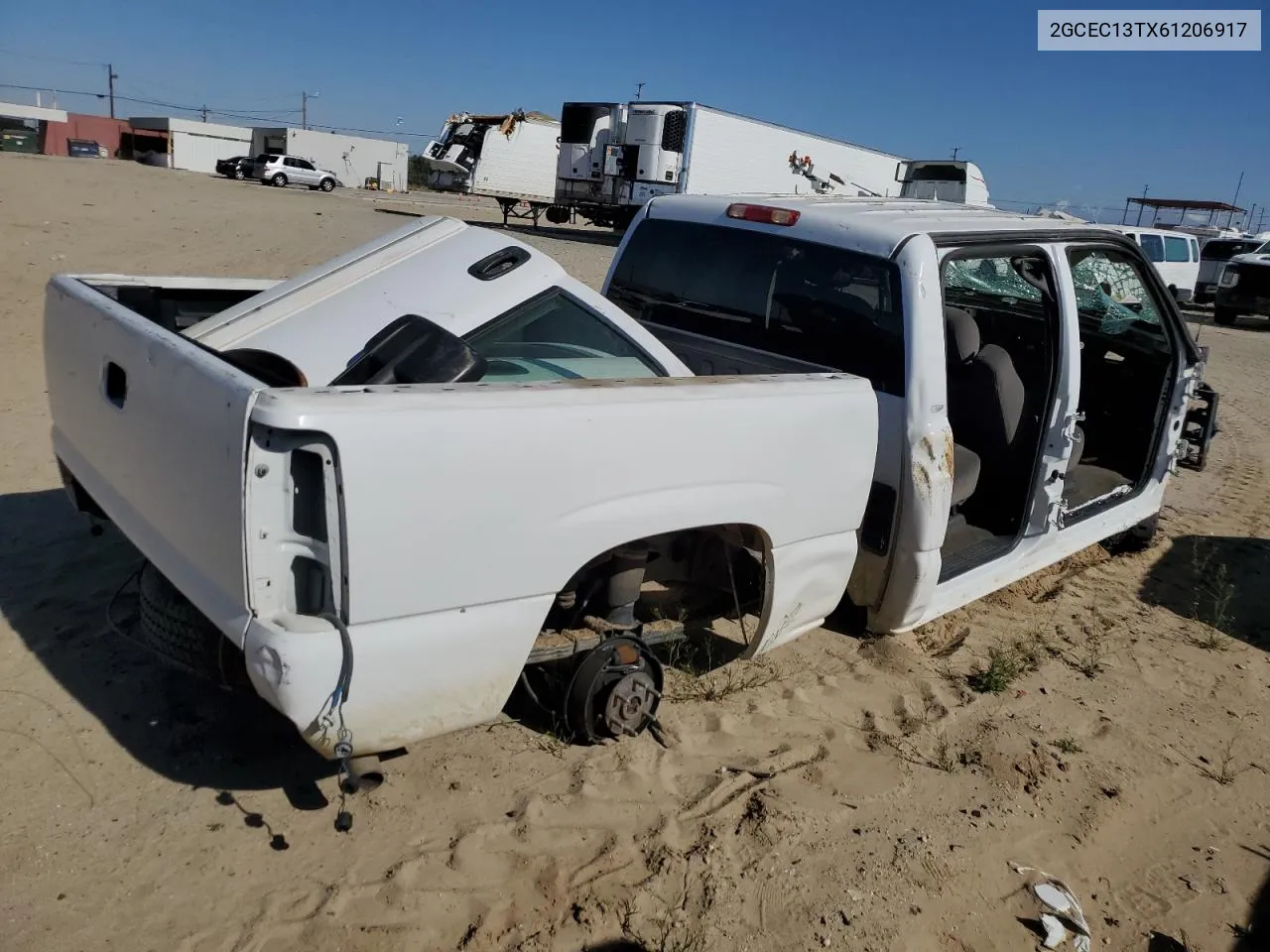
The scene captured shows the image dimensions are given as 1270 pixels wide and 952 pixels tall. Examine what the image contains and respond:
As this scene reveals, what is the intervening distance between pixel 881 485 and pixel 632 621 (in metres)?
1.14

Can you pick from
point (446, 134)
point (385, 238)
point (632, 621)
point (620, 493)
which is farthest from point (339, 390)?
point (446, 134)

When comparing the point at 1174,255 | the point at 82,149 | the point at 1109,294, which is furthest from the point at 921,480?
the point at 82,149

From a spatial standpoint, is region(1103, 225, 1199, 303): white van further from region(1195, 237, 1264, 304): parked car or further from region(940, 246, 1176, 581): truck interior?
A: region(940, 246, 1176, 581): truck interior

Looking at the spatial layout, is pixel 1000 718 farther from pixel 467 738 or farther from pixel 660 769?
pixel 467 738

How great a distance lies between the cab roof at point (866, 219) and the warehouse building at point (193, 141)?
2238 inches

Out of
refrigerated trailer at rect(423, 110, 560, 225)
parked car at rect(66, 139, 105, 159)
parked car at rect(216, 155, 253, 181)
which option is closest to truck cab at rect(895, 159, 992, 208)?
refrigerated trailer at rect(423, 110, 560, 225)

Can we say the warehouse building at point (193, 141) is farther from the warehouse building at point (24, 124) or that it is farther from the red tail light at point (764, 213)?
the red tail light at point (764, 213)

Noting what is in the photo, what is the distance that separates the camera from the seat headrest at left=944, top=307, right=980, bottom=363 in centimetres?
434

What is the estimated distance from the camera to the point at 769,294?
4.03 m

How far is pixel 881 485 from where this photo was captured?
11.8 feet

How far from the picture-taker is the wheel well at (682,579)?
3035mm

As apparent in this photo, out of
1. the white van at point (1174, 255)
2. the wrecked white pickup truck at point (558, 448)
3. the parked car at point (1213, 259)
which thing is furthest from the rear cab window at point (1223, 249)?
the wrecked white pickup truck at point (558, 448)

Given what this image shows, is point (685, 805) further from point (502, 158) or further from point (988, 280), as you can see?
point (502, 158)

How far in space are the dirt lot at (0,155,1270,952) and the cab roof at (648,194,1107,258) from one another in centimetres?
176
